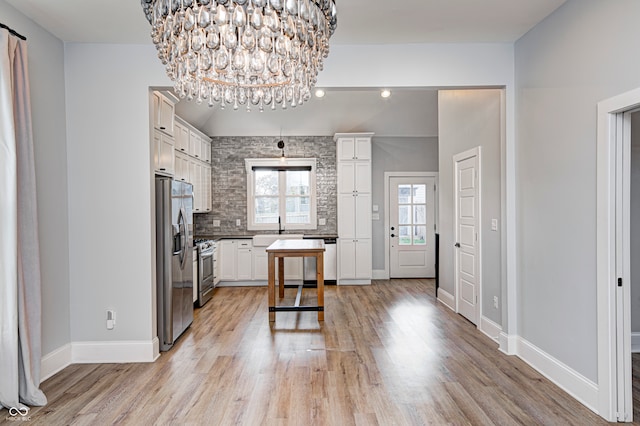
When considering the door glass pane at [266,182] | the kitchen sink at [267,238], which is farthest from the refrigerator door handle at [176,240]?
the door glass pane at [266,182]

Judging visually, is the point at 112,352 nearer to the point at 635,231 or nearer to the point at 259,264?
the point at 259,264

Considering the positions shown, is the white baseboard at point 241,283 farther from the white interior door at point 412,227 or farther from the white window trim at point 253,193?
the white interior door at point 412,227

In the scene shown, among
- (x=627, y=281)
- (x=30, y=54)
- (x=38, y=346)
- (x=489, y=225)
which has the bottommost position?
(x=38, y=346)

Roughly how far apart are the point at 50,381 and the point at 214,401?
142cm

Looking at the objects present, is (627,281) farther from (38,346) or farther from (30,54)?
(30,54)

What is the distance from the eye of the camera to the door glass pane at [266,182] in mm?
7438

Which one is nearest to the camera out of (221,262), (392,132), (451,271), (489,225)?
(489,225)

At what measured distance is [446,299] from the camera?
5.42 metres

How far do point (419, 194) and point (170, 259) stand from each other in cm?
514

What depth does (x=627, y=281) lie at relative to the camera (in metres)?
2.47

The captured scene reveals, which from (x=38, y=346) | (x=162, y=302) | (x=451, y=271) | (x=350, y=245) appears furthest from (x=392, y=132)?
(x=38, y=346)

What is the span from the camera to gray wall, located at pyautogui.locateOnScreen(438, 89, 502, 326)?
12.9 feet

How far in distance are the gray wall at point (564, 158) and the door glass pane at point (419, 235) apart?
13.5ft

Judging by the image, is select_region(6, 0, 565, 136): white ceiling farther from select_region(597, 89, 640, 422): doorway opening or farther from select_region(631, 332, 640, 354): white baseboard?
select_region(631, 332, 640, 354): white baseboard
